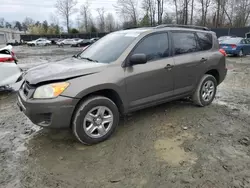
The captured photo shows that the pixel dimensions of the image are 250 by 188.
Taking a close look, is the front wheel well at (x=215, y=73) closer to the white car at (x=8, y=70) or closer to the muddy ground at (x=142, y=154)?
the muddy ground at (x=142, y=154)

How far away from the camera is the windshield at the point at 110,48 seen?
13.4ft

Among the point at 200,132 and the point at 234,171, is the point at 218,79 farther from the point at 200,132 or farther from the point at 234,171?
the point at 234,171

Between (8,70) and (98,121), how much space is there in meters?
4.05

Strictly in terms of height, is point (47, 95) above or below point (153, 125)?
above

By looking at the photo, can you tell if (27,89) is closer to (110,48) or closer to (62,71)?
(62,71)

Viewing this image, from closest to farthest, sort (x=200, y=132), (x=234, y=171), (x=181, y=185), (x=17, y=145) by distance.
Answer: (x=181, y=185) → (x=234, y=171) → (x=17, y=145) → (x=200, y=132)

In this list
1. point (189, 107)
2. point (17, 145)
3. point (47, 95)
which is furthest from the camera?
point (189, 107)

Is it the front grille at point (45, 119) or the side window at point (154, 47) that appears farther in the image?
the side window at point (154, 47)

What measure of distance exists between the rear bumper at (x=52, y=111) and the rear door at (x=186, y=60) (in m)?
2.23

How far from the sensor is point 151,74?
166 inches

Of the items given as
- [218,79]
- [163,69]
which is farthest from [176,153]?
[218,79]

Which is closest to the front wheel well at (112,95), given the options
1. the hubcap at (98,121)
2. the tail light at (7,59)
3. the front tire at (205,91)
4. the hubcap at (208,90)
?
the hubcap at (98,121)

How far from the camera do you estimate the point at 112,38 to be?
15.4 ft

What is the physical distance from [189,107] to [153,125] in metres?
1.35
